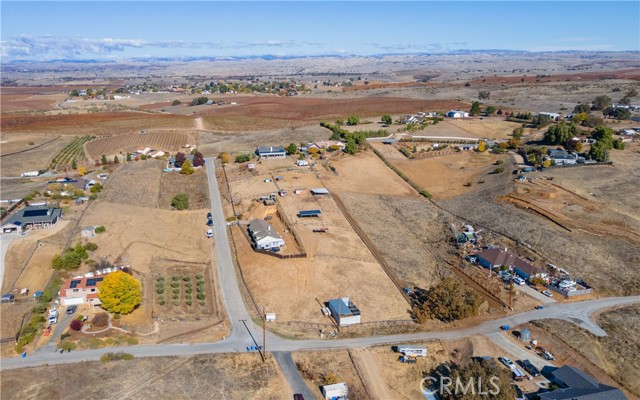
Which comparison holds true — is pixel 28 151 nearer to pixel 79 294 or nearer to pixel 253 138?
pixel 253 138

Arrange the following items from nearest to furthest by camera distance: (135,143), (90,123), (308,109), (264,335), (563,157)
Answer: (264,335)
(563,157)
(135,143)
(90,123)
(308,109)

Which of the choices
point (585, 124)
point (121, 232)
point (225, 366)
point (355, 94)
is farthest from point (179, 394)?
point (355, 94)

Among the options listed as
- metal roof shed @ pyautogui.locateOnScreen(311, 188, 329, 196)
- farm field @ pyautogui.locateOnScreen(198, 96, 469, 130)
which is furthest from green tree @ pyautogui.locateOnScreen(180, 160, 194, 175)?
farm field @ pyautogui.locateOnScreen(198, 96, 469, 130)

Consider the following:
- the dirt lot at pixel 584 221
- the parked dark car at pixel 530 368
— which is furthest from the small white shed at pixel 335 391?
the dirt lot at pixel 584 221

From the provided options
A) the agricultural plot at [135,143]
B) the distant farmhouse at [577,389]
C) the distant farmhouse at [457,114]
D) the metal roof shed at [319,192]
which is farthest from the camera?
the distant farmhouse at [457,114]

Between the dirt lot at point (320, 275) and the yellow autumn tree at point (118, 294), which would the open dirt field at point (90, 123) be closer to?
the dirt lot at point (320, 275)

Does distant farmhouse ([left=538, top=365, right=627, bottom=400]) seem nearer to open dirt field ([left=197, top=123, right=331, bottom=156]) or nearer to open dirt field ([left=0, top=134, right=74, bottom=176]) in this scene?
open dirt field ([left=197, top=123, right=331, bottom=156])

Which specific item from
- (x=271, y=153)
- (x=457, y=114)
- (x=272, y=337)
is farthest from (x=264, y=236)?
(x=457, y=114)
